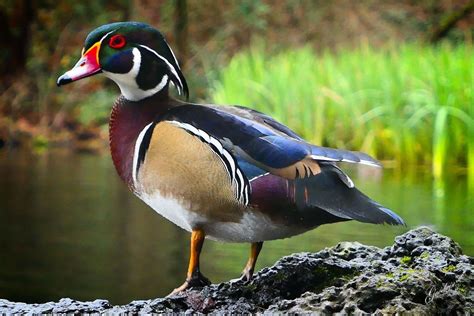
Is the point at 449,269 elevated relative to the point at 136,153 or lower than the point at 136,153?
lower

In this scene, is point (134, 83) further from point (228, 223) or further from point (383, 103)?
point (383, 103)

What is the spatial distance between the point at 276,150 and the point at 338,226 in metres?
2.95

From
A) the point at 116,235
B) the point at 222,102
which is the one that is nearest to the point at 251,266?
the point at 116,235

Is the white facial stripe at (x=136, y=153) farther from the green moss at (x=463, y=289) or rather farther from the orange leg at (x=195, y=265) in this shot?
the green moss at (x=463, y=289)

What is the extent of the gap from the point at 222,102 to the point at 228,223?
7.73m

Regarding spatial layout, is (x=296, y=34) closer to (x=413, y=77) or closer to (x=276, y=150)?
(x=413, y=77)

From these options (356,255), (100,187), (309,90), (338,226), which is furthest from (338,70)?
(356,255)

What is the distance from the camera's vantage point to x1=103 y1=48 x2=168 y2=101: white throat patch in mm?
2551

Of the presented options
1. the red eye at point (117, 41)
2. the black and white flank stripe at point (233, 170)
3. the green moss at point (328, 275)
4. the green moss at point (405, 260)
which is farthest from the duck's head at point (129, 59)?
the green moss at point (405, 260)

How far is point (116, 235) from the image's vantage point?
5379 mm

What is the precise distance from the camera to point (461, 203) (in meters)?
5.94

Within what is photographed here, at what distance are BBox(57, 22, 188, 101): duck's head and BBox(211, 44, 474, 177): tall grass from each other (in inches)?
226

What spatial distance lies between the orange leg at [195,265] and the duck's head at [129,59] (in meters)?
0.41

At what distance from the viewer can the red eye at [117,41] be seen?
2562 millimetres
